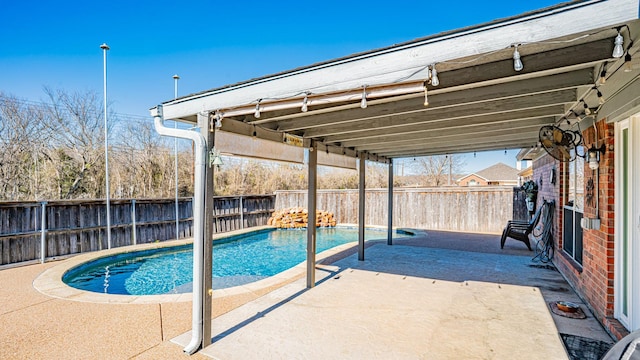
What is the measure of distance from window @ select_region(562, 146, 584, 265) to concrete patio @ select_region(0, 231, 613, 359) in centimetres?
57

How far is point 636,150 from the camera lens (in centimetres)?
290

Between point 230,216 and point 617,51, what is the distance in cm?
1161

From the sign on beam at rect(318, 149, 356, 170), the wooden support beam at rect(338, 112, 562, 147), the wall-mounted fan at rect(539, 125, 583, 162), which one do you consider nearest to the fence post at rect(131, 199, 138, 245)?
the sign on beam at rect(318, 149, 356, 170)

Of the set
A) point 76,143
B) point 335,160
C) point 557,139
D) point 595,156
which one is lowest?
point 595,156

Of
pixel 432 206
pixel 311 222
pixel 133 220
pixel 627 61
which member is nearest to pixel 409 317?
pixel 311 222

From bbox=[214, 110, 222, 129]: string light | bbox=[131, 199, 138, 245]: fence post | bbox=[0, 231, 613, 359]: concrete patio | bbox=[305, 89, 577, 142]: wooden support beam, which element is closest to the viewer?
bbox=[0, 231, 613, 359]: concrete patio

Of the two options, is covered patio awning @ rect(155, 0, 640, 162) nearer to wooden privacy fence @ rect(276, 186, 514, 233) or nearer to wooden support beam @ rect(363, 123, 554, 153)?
wooden support beam @ rect(363, 123, 554, 153)

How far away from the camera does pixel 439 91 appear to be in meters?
2.86

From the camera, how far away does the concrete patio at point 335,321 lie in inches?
117

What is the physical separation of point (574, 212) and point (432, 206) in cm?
778

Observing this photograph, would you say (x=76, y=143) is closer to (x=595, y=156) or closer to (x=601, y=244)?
(x=595, y=156)

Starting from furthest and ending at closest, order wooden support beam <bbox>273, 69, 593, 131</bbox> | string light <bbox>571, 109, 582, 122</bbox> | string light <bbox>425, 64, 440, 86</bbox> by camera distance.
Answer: string light <bbox>571, 109, 582, 122</bbox> → wooden support beam <bbox>273, 69, 593, 131</bbox> → string light <bbox>425, 64, 440, 86</bbox>

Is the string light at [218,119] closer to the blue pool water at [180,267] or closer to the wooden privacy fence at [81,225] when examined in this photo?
the blue pool water at [180,267]

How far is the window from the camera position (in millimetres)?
4738
